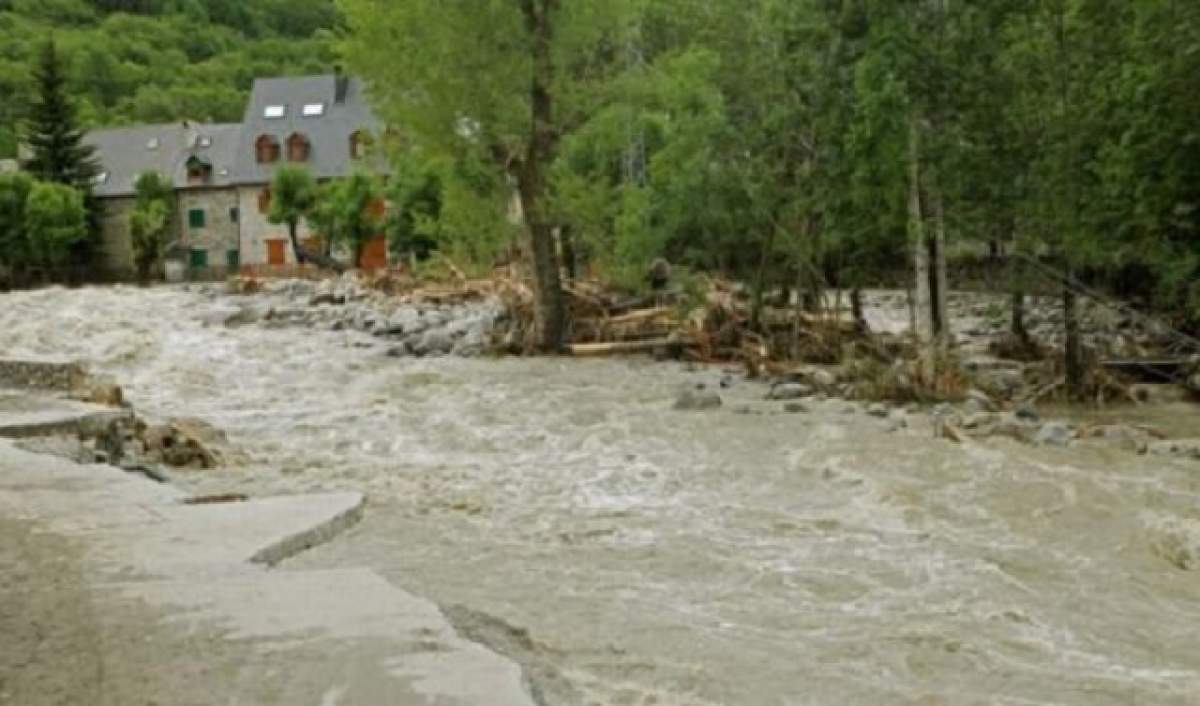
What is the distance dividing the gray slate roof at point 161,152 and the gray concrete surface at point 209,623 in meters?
68.2

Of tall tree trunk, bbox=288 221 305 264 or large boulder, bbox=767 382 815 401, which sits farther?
tall tree trunk, bbox=288 221 305 264

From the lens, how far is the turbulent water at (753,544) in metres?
6.68

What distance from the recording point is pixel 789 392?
19.8 meters

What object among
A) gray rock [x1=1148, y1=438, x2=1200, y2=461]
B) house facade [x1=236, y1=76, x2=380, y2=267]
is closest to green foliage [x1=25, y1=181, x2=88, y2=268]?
house facade [x1=236, y1=76, x2=380, y2=267]

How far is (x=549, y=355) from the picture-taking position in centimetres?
2675

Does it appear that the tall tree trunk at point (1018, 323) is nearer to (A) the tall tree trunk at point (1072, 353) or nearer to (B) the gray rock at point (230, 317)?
(A) the tall tree trunk at point (1072, 353)

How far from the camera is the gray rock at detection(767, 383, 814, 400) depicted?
19641mm

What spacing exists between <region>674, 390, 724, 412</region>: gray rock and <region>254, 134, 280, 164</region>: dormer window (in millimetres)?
58475

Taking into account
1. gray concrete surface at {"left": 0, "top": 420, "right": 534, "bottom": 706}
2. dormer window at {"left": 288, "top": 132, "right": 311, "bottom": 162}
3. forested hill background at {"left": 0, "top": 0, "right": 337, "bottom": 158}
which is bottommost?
gray concrete surface at {"left": 0, "top": 420, "right": 534, "bottom": 706}

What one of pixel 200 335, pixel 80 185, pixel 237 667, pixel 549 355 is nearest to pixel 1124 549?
pixel 237 667

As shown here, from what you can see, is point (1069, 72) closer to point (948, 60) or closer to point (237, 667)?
point (948, 60)

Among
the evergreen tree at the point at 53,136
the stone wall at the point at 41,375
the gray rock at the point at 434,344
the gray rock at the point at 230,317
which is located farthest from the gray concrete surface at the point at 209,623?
the evergreen tree at the point at 53,136

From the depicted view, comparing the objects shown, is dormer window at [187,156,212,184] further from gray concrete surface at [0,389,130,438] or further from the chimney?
gray concrete surface at [0,389,130,438]

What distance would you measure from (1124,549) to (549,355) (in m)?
17.7
